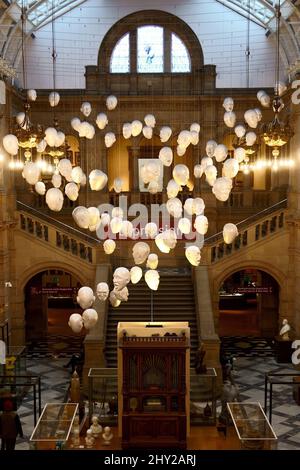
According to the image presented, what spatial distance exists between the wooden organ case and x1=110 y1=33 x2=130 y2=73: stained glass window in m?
13.6

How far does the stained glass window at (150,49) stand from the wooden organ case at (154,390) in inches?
533

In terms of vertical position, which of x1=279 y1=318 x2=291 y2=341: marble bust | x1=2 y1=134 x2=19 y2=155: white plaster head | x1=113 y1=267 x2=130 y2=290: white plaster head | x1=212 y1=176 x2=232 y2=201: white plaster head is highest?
x1=2 y1=134 x2=19 y2=155: white plaster head

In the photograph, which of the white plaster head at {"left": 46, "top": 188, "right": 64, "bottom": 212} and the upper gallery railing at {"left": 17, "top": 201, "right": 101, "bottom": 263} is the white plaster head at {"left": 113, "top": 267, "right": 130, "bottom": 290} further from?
the upper gallery railing at {"left": 17, "top": 201, "right": 101, "bottom": 263}

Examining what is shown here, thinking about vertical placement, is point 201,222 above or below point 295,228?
below

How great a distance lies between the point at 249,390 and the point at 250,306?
12.5 m

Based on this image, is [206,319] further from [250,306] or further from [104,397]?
[250,306]

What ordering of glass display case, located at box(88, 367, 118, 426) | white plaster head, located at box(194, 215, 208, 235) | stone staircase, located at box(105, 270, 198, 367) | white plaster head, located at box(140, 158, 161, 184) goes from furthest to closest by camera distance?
stone staircase, located at box(105, 270, 198, 367), glass display case, located at box(88, 367, 118, 426), white plaster head, located at box(194, 215, 208, 235), white plaster head, located at box(140, 158, 161, 184)

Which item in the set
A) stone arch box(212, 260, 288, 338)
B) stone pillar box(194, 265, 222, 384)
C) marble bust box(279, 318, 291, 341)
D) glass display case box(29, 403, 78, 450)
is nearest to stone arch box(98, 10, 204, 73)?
stone arch box(212, 260, 288, 338)

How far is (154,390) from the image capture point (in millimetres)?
14367

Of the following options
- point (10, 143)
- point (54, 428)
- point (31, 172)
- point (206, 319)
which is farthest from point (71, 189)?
point (206, 319)

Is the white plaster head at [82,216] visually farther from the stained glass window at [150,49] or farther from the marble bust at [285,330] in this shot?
the stained glass window at [150,49]

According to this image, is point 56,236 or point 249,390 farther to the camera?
point 56,236

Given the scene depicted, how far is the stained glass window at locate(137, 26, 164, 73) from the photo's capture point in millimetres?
24438

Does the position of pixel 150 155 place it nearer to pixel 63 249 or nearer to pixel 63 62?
pixel 63 62
